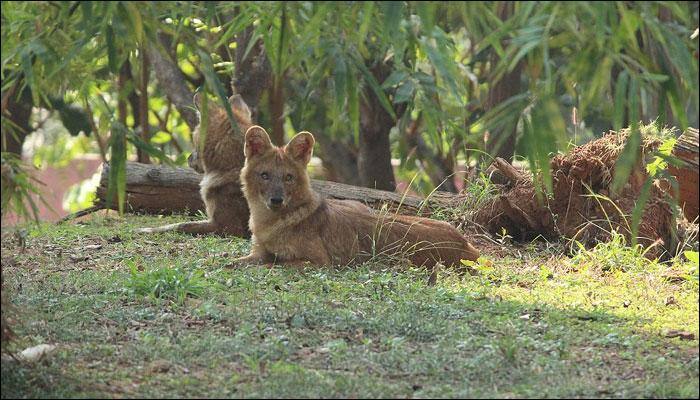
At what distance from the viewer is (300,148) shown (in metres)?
9.20

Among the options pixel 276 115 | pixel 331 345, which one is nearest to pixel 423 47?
pixel 331 345

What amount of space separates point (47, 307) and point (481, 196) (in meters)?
4.66

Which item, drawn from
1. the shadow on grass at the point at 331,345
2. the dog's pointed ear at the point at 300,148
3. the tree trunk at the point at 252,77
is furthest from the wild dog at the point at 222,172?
the tree trunk at the point at 252,77

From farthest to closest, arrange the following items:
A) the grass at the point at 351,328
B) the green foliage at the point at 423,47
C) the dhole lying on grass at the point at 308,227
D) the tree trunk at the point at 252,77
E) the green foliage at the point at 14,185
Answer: the tree trunk at the point at 252,77 → the dhole lying on grass at the point at 308,227 → the grass at the point at 351,328 → the green foliage at the point at 14,185 → the green foliage at the point at 423,47

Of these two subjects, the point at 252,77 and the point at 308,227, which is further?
the point at 252,77

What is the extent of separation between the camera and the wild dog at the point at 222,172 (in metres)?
10.4

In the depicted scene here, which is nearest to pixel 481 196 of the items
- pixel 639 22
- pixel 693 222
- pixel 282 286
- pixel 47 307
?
pixel 693 222

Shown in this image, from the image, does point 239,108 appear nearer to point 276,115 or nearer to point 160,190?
point 160,190

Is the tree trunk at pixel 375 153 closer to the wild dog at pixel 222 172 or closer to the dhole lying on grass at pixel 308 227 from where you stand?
the wild dog at pixel 222 172

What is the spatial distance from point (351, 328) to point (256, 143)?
296 cm

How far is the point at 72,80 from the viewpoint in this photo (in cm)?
646

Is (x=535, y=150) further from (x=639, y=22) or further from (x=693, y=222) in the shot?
(x=693, y=222)

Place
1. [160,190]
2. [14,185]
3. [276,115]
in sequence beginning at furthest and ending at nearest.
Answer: [276,115], [160,190], [14,185]

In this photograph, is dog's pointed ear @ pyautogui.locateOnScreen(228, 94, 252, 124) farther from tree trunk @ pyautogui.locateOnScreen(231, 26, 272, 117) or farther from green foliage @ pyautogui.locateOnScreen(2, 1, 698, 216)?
green foliage @ pyautogui.locateOnScreen(2, 1, 698, 216)
